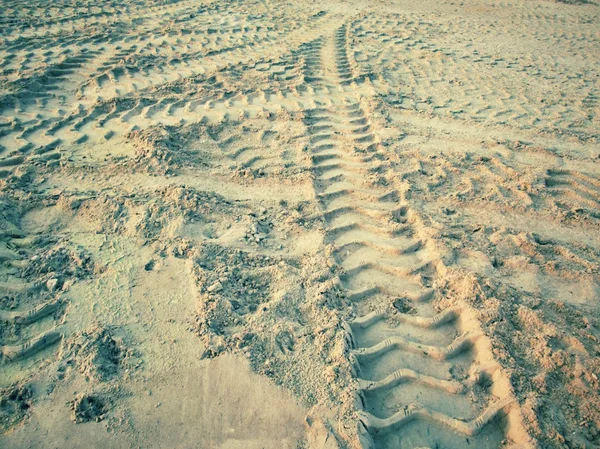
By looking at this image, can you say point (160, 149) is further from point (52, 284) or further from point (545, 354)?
point (545, 354)

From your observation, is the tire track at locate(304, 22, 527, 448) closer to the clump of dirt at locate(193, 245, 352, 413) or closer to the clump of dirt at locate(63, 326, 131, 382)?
the clump of dirt at locate(193, 245, 352, 413)

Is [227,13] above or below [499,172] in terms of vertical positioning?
above

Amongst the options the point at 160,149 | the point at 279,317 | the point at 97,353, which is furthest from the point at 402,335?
the point at 160,149

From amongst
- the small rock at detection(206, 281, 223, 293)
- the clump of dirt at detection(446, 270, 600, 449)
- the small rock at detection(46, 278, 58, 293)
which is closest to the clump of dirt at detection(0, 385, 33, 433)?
the small rock at detection(46, 278, 58, 293)

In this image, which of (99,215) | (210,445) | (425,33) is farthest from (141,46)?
(210,445)

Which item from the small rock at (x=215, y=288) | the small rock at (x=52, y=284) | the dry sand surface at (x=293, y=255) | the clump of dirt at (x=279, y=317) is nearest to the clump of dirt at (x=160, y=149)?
the dry sand surface at (x=293, y=255)

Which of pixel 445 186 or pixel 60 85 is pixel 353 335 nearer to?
pixel 445 186

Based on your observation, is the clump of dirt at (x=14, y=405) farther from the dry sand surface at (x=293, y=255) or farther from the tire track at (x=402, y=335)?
the tire track at (x=402, y=335)

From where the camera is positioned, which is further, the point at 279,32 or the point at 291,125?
the point at 279,32
